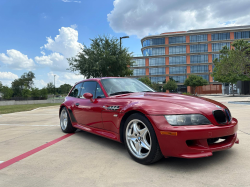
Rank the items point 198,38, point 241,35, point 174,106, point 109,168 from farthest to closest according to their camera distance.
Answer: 1. point 198,38
2. point 241,35
3. point 109,168
4. point 174,106

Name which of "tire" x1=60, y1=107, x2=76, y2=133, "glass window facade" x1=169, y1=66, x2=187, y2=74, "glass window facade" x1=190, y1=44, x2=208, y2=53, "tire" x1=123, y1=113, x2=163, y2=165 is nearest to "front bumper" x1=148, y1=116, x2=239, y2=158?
"tire" x1=123, y1=113, x2=163, y2=165

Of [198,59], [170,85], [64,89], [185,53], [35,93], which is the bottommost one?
[35,93]

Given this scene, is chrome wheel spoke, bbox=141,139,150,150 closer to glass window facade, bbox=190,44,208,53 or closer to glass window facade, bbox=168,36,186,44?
glass window facade, bbox=168,36,186,44

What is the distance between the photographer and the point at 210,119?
8.83 feet

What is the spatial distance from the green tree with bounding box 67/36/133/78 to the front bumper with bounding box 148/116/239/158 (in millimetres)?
17455

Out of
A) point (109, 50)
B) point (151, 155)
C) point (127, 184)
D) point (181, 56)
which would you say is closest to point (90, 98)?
point (151, 155)

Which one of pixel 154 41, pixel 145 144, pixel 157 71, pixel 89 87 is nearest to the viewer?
pixel 145 144

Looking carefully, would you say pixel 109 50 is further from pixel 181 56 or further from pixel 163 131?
pixel 181 56

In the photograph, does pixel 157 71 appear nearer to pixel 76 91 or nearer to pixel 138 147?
pixel 76 91

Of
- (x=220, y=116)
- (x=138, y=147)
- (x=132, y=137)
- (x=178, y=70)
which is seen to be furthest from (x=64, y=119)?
(x=178, y=70)

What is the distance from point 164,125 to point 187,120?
302 millimetres

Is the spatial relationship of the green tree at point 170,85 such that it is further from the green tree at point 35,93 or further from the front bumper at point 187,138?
the front bumper at point 187,138

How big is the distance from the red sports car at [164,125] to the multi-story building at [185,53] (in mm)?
65402

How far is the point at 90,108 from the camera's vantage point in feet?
13.7
